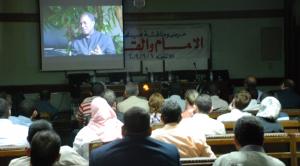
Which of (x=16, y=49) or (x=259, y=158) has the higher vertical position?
(x=16, y=49)

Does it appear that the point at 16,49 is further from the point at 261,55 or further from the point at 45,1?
the point at 261,55

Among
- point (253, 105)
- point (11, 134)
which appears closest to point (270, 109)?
point (253, 105)

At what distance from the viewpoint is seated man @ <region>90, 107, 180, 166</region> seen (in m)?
2.87

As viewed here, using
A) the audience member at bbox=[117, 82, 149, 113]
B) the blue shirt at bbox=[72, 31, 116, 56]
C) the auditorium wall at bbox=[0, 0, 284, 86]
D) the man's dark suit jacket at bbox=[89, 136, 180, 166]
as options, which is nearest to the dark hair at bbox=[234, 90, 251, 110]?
the audience member at bbox=[117, 82, 149, 113]

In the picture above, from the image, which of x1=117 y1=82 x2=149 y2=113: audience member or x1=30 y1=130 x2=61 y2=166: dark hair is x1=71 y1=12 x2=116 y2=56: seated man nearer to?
x1=117 y1=82 x2=149 y2=113: audience member

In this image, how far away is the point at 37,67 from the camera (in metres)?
10.6

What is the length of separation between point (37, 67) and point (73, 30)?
41.1 inches

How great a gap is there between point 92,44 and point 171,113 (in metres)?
6.75

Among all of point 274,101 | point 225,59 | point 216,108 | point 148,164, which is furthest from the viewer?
point 225,59

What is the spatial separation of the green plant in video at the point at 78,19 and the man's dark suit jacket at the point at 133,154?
7761 mm

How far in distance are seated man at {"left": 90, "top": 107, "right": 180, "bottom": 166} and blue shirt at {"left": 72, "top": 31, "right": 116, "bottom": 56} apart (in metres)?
7.69

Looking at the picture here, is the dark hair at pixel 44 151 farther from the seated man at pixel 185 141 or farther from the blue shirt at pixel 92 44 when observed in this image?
the blue shirt at pixel 92 44

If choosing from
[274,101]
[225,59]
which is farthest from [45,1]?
[274,101]

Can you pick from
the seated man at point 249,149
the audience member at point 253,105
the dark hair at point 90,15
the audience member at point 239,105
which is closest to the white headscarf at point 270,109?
the audience member at point 239,105
